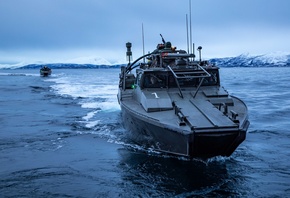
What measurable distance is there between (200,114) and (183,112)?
470 mm

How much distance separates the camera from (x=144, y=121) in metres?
9.78

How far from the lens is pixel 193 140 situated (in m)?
8.30

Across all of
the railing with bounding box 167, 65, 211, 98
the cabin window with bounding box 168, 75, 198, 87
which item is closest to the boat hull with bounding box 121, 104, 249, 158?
the railing with bounding box 167, 65, 211, 98

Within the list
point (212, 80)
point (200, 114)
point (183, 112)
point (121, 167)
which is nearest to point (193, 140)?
point (200, 114)

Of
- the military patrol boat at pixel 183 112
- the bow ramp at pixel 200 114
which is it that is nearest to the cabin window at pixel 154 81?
the military patrol boat at pixel 183 112

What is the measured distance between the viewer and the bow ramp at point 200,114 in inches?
337

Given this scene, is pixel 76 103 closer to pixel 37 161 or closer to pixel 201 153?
pixel 37 161

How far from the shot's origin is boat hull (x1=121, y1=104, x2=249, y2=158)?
8336 millimetres

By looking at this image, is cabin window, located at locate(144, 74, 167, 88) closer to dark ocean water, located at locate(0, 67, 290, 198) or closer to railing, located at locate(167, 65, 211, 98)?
railing, located at locate(167, 65, 211, 98)

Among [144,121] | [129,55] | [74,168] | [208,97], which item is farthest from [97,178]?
[129,55]

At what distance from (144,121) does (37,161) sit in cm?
→ 342

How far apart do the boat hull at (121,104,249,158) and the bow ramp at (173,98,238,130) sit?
0.18 metres

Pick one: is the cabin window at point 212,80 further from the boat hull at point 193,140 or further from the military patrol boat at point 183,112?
the boat hull at point 193,140

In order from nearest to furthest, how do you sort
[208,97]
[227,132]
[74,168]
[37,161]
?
[227,132], [74,168], [37,161], [208,97]
